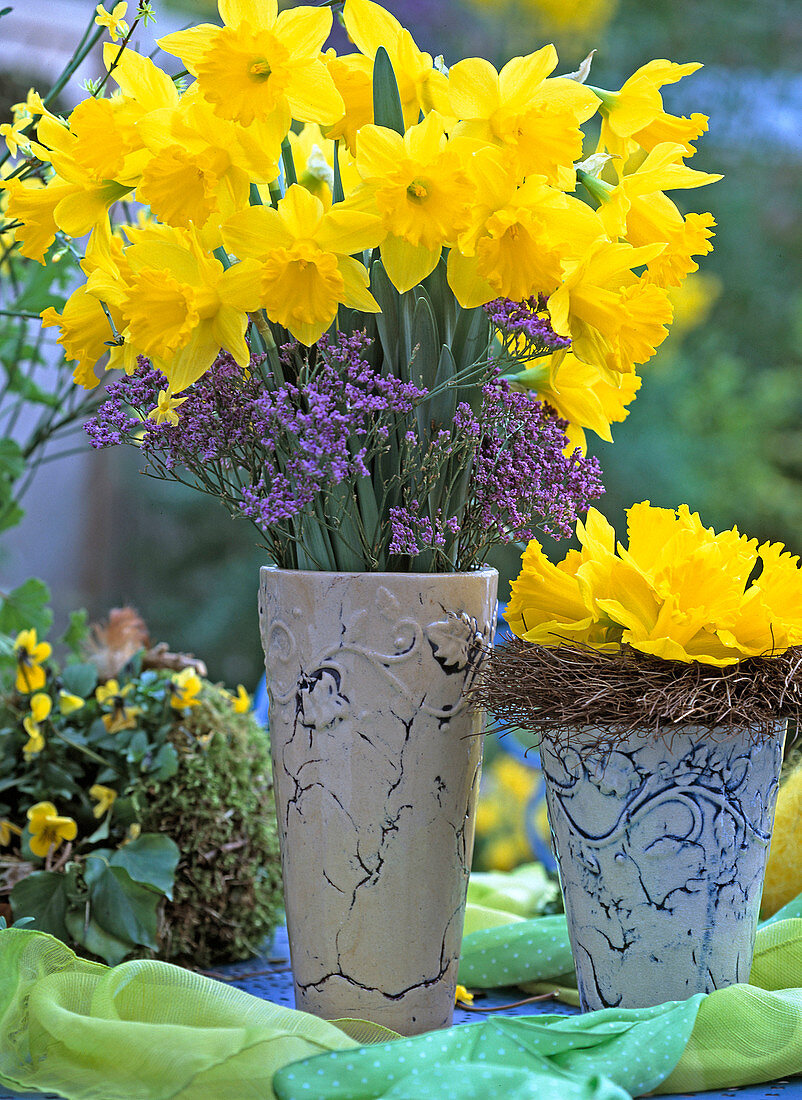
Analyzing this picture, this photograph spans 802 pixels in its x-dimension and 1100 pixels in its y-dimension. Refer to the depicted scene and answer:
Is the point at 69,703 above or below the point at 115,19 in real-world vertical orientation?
below

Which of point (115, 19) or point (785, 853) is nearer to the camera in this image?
point (115, 19)

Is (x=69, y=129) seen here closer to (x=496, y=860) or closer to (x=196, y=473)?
(x=196, y=473)

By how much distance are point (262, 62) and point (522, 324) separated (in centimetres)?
18

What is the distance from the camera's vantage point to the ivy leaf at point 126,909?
0.66 m

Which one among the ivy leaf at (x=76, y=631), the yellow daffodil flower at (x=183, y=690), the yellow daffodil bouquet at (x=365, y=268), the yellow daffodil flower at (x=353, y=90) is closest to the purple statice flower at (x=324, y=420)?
the yellow daffodil bouquet at (x=365, y=268)

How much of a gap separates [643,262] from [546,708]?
9.1 inches

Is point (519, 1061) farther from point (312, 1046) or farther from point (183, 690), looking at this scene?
point (183, 690)

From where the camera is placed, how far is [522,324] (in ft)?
1.78

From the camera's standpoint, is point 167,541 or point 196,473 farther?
point 167,541

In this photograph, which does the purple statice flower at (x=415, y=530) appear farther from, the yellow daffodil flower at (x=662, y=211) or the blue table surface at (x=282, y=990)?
the blue table surface at (x=282, y=990)

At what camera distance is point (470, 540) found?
613 millimetres

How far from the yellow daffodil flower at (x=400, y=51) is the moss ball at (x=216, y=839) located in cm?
45

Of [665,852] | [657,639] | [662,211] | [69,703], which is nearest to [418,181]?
[662,211]

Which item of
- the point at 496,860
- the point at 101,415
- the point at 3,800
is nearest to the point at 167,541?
the point at 496,860
